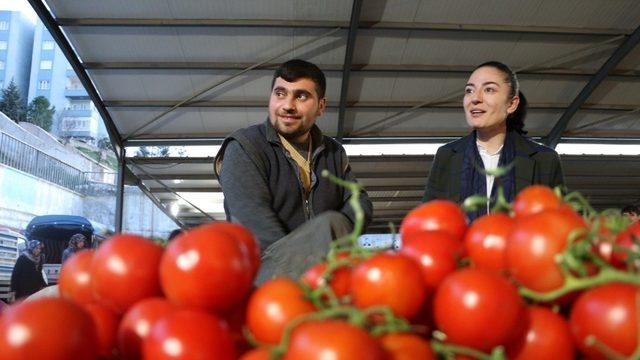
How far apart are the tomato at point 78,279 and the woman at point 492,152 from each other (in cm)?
192

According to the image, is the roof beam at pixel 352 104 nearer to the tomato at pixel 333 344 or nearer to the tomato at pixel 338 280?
the tomato at pixel 338 280

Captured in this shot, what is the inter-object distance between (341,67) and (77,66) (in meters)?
4.58

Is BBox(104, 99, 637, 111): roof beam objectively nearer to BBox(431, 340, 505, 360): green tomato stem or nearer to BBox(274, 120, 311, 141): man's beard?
BBox(274, 120, 311, 141): man's beard

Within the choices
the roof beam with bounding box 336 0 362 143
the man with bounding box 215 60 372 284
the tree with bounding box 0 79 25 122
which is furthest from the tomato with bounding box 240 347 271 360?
the tree with bounding box 0 79 25 122

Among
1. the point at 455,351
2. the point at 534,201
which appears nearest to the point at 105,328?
the point at 455,351

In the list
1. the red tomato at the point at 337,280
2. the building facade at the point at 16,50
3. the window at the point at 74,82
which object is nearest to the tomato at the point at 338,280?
the red tomato at the point at 337,280

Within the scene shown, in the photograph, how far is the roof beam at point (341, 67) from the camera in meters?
8.94

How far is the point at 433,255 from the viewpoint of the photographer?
2.84ft

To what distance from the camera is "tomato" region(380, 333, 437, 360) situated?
671mm

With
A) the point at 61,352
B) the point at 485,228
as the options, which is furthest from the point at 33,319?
the point at 485,228

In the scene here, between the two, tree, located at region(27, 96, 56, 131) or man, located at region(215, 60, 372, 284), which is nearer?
man, located at region(215, 60, 372, 284)

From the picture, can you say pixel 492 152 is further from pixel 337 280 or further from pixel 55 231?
pixel 55 231

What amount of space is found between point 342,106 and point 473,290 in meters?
9.29

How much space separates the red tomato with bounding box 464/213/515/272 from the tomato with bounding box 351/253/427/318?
15 cm
